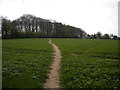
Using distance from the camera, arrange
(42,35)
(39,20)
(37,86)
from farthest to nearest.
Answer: (39,20)
(42,35)
(37,86)

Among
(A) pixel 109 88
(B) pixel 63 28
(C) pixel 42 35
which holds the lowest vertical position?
(A) pixel 109 88

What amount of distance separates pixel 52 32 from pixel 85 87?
145 metres

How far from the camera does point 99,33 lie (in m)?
198

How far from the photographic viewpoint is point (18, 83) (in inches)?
335

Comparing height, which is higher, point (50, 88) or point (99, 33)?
point (99, 33)

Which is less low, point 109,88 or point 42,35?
point 42,35

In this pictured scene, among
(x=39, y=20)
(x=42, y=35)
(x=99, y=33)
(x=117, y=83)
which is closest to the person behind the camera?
(x=117, y=83)

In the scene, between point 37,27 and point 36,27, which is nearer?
point 36,27

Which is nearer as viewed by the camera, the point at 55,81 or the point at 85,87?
the point at 85,87

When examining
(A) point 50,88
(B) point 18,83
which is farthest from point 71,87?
(B) point 18,83

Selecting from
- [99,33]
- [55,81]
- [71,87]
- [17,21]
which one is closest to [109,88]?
[71,87]

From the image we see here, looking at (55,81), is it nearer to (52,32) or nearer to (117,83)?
(117,83)

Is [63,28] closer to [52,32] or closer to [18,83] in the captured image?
[52,32]

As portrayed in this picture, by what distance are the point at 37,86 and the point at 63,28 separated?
149 meters
